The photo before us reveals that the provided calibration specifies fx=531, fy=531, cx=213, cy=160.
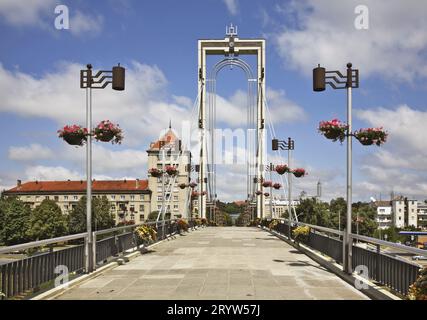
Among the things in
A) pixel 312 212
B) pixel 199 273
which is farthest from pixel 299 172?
pixel 312 212

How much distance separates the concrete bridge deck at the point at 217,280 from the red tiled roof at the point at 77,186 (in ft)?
402

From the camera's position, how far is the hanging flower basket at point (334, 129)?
1221cm

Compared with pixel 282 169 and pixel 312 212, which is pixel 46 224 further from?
pixel 282 169

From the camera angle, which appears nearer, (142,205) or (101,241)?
(101,241)

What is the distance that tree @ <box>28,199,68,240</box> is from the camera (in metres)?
90.5

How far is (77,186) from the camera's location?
142 metres

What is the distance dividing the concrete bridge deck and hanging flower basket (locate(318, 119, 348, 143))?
3.13m

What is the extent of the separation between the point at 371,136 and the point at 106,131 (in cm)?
615

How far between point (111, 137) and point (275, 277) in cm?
504

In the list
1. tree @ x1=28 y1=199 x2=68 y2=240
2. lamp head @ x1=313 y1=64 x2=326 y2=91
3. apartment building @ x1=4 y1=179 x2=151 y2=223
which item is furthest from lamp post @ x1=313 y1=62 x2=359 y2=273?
apartment building @ x1=4 y1=179 x2=151 y2=223

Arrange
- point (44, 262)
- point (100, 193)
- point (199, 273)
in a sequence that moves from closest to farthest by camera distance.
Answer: point (44, 262) < point (199, 273) < point (100, 193)
